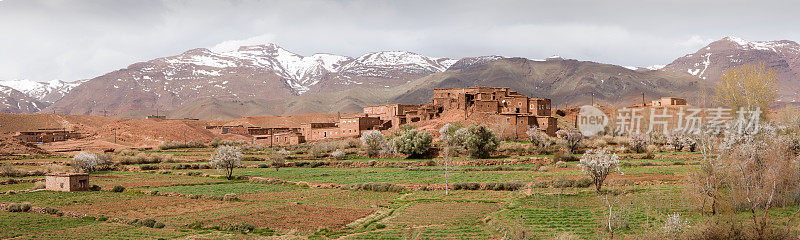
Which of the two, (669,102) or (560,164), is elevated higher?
(669,102)

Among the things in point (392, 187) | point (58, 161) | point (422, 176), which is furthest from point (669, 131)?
point (58, 161)

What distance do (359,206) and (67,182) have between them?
26.5m

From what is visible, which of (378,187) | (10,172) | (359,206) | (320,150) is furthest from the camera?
(320,150)

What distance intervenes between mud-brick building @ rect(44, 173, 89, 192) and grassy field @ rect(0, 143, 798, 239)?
1.47 metres

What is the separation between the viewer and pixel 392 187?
157 ft

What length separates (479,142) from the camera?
67188mm

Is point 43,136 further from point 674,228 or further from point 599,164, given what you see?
point 674,228

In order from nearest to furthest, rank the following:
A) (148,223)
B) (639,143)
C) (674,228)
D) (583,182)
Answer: (674,228)
(148,223)
(583,182)
(639,143)

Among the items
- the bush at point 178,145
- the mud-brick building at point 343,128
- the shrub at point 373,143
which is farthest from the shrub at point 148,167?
the mud-brick building at point 343,128

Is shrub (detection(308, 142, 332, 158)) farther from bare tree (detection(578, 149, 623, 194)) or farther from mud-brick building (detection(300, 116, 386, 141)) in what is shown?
bare tree (detection(578, 149, 623, 194))

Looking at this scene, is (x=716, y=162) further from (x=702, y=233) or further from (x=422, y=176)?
(x=422, y=176)

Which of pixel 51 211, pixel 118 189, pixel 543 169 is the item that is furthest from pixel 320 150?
pixel 51 211

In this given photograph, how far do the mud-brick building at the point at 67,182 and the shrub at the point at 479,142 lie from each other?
133ft

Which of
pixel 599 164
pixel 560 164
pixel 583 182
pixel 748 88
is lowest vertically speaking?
pixel 583 182
